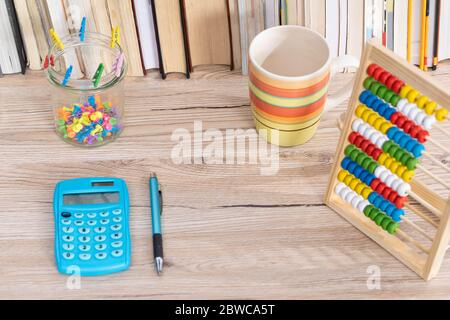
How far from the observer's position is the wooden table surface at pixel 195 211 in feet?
3.45

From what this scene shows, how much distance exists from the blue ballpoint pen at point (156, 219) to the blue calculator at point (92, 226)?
0.03m

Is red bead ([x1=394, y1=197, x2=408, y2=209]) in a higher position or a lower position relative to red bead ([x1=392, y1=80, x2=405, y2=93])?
lower

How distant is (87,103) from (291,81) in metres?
0.31

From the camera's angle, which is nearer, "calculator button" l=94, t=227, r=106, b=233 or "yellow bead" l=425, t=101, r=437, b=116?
"yellow bead" l=425, t=101, r=437, b=116

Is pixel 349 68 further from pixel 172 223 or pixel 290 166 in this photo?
pixel 172 223

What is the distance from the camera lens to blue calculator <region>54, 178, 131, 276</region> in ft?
3.47

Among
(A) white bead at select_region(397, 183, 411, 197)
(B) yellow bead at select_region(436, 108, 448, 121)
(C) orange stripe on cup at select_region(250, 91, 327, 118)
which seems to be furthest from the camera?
(C) orange stripe on cup at select_region(250, 91, 327, 118)

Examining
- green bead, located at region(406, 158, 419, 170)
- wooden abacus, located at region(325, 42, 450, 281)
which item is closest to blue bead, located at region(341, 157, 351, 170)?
wooden abacus, located at region(325, 42, 450, 281)

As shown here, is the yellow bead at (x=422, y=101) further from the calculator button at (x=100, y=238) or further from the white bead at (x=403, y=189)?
the calculator button at (x=100, y=238)

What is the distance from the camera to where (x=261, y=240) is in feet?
3.59

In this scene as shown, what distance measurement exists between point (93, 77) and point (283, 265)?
40 centimetres

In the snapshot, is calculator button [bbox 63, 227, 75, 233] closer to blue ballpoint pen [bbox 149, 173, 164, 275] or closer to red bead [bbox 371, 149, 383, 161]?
blue ballpoint pen [bbox 149, 173, 164, 275]

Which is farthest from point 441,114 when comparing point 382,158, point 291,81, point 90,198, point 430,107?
point 90,198

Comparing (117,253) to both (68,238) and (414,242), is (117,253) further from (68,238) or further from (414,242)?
(414,242)
